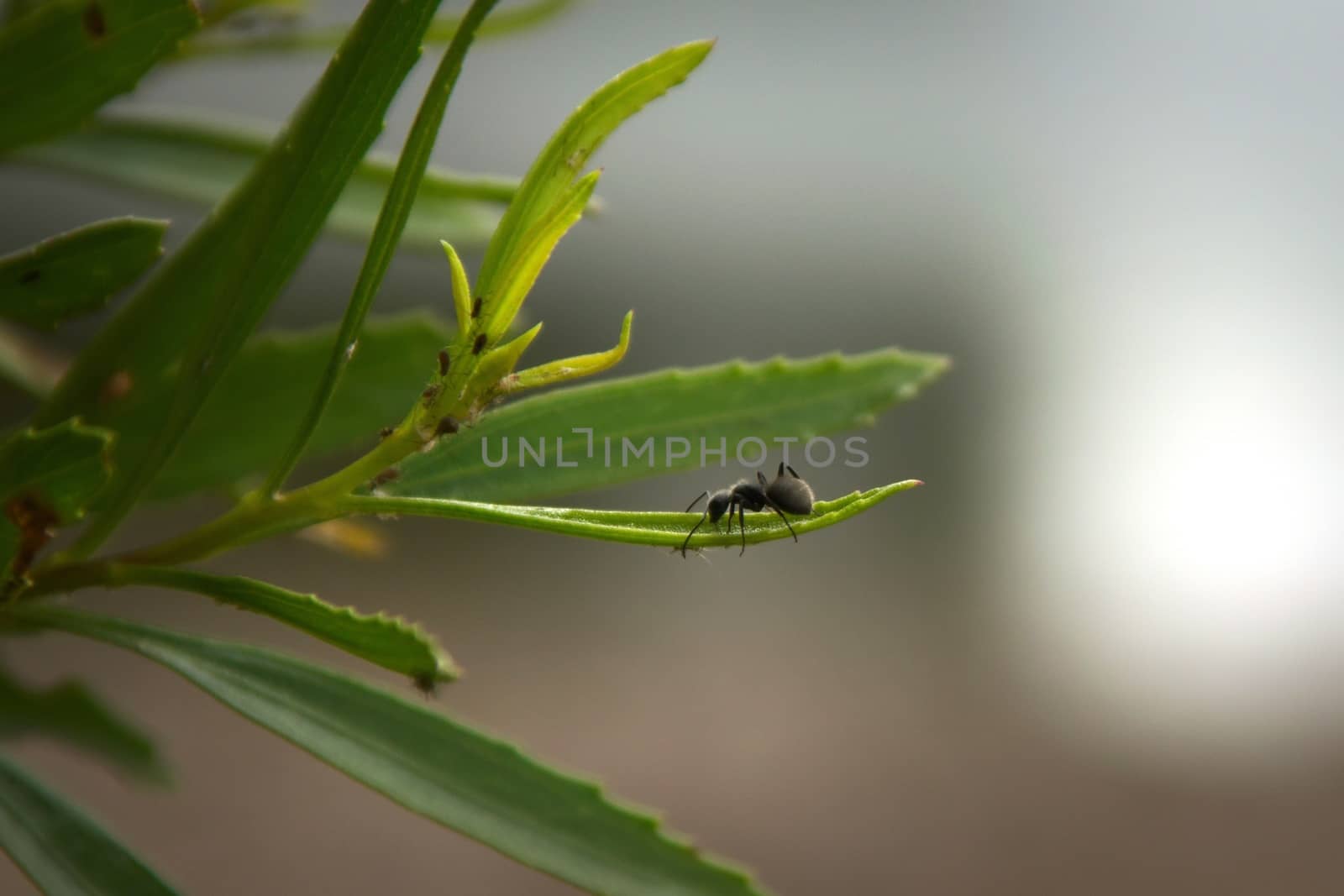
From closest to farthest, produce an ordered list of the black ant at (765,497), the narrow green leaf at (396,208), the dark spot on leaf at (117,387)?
the narrow green leaf at (396,208) < the dark spot on leaf at (117,387) < the black ant at (765,497)

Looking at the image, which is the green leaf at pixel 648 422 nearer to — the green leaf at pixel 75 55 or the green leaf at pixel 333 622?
the green leaf at pixel 333 622

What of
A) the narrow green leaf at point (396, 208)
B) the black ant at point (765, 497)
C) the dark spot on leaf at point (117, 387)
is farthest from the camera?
the black ant at point (765, 497)

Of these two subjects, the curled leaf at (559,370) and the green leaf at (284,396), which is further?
the green leaf at (284,396)

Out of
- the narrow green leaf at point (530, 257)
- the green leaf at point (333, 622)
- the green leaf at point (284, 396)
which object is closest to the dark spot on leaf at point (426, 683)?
the green leaf at point (333, 622)

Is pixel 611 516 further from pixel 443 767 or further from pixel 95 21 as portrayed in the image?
pixel 95 21

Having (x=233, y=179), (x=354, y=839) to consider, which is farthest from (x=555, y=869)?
(x=354, y=839)

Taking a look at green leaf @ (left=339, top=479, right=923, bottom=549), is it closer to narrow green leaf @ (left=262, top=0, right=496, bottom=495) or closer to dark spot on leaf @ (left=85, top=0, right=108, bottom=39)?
narrow green leaf @ (left=262, top=0, right=496, bottom=495)

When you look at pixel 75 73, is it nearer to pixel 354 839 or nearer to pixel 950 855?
pixel 354 839
